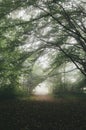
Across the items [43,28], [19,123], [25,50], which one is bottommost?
[19,123]

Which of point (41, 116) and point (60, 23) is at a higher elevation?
point (60, 23)

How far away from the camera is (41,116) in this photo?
16734 mm

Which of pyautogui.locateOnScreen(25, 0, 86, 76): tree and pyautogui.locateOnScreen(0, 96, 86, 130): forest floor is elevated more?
pyautogui.locateOnScreen(25, 0, 86, 76): tree

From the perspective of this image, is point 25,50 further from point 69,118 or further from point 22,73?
point 69,118

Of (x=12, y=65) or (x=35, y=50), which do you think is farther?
(x=35, y=50)

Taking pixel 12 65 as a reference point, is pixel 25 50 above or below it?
above

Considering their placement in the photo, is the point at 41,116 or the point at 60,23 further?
the point at 41,116

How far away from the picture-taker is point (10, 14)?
13648mm

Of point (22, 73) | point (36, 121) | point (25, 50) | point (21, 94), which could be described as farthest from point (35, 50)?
point (21, 94)

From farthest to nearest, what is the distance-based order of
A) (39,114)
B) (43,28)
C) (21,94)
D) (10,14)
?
(21,94) → (39,114) → (43,28) → (10,14)

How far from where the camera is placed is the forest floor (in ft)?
47.9

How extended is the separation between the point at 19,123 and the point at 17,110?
3.18 metres

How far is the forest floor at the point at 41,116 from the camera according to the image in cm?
1459

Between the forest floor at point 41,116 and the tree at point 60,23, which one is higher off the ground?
the tree at point 60,23
